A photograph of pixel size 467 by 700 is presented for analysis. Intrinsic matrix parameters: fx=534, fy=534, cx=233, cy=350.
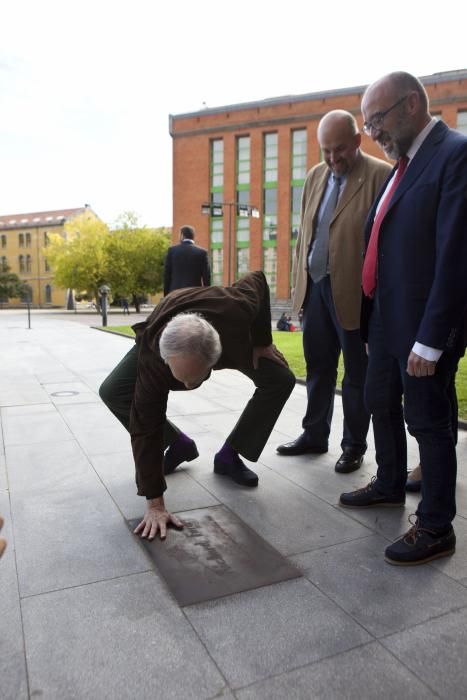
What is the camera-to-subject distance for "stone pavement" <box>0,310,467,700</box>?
162 cm

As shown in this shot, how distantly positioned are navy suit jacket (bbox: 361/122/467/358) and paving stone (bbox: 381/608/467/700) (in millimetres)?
1048

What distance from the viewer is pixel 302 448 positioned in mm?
3998

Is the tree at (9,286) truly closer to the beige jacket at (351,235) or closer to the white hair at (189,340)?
the beige jacket at (351,235)

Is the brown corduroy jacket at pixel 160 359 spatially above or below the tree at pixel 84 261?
below

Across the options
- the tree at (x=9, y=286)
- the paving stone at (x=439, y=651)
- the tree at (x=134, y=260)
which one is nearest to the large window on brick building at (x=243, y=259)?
the tree at (x=134, y=260)

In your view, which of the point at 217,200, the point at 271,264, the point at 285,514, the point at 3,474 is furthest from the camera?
the point at 217,200

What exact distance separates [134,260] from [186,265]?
38006 millimetres

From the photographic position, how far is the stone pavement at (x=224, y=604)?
1.62m

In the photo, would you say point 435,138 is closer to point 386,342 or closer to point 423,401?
point 386,342

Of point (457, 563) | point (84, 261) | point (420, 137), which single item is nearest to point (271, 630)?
point (457, 563)

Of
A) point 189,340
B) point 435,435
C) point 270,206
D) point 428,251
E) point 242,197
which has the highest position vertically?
point 242,197

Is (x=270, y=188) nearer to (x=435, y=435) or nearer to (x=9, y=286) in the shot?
(x=9, y=286)

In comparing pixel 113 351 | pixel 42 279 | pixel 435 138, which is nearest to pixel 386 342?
pixel 435 138

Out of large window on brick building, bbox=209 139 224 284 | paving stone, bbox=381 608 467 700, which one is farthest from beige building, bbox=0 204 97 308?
paving stone, bbox=381 608 467 700
